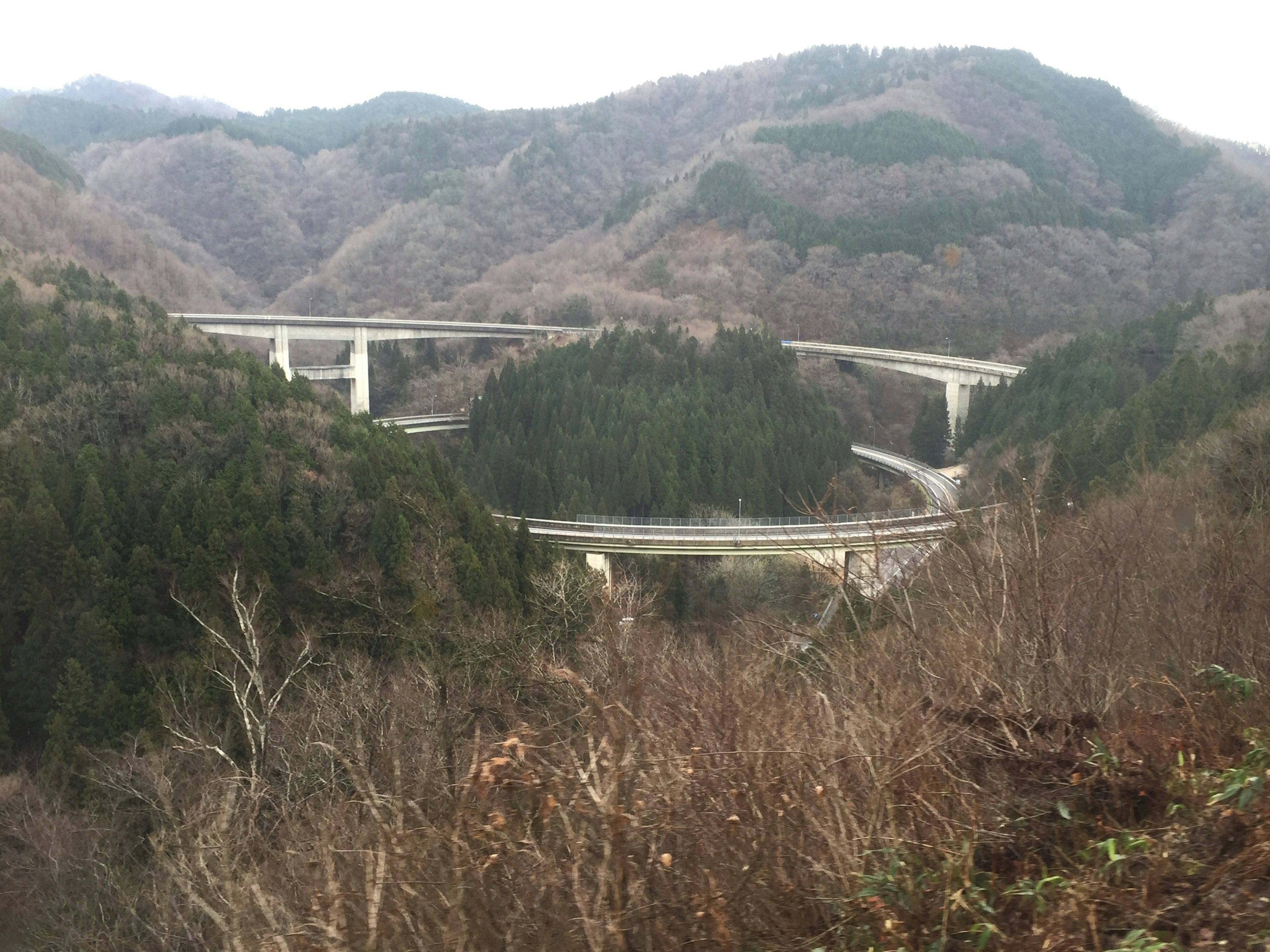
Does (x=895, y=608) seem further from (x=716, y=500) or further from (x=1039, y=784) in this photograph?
(x=716, y=500)

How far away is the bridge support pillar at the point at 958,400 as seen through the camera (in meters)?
52.1

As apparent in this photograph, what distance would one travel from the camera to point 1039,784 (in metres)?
4.59

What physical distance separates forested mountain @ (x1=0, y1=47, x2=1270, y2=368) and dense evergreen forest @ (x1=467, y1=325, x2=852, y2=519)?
57.8 feet

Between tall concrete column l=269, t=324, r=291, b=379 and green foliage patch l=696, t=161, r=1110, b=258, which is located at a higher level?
green foliage patch l=696, t=161, r=1110, b=258

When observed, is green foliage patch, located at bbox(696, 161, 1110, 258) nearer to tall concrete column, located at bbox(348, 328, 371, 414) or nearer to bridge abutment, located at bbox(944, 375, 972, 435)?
bridge abutment, located at bbox(944, 375, 972, 435)

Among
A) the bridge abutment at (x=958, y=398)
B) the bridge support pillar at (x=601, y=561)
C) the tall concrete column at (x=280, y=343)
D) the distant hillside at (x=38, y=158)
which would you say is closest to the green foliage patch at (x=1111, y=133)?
the bridge abutment at (x=958, y=398)

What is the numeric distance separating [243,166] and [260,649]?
94.2 meters

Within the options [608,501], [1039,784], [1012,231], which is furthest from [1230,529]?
[1012,231]

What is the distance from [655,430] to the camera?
3812cm

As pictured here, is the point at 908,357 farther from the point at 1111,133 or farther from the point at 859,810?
the point at 1111,133

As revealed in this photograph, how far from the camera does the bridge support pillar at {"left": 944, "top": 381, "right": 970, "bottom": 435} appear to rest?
52062mm

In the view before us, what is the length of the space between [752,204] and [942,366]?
91.2 ft

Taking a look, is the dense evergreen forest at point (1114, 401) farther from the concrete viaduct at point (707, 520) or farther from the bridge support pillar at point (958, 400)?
the concrete viaduct at point (707, 520)

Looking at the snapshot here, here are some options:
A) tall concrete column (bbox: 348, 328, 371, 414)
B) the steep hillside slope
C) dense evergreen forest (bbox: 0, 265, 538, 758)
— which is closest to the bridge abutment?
tall concrete column (bbox: 348, 328, 371, 414)
